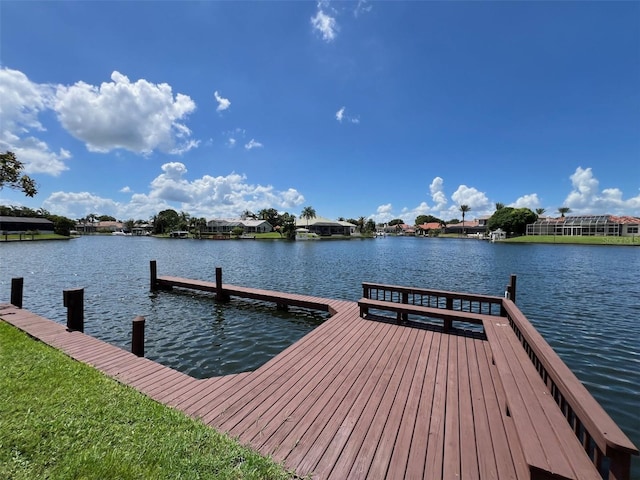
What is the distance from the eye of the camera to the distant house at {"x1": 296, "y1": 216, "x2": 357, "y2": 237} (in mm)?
103625

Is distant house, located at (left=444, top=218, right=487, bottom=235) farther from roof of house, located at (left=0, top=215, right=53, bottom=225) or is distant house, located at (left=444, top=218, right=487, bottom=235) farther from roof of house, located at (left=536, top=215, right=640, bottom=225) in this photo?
roof of house, located at (left=0, top=215, right=53, bottom=225)

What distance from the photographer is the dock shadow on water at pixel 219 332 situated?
787 cm

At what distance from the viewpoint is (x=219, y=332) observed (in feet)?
33.2

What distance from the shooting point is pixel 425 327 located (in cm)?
803

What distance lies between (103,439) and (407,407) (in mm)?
3862

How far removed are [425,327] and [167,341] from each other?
7862mm

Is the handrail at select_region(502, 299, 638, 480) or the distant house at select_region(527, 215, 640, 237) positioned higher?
the distant house at select_region(527, 215, 640, 237)

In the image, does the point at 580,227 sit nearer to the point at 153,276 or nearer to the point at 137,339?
the point at 153,276

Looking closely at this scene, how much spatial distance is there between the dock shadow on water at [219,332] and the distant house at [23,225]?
99820 millimetres

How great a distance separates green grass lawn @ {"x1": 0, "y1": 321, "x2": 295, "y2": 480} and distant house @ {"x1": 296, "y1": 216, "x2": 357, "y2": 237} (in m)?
97.7

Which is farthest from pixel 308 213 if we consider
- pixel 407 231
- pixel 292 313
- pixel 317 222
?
pixel 292 313

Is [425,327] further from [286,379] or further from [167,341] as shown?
[167,341]

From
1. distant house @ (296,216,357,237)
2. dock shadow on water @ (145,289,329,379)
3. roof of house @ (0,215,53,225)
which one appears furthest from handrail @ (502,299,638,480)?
roof of house @ (0,215,53,225)

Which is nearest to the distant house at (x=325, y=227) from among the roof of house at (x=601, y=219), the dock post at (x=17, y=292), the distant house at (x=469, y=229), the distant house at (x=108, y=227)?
the distant house at (x=469, y=229)
